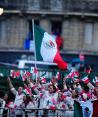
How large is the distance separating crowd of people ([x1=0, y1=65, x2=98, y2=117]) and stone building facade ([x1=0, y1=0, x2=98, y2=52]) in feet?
77.8

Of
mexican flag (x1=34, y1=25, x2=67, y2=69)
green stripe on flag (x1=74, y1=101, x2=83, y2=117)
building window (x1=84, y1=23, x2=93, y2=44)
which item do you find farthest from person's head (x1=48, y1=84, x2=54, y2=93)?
building window (x1=84, y1=23, x2=93, y2=44)

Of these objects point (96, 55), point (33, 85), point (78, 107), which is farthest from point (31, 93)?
point (96, 55)

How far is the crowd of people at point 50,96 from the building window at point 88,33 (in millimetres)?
23961

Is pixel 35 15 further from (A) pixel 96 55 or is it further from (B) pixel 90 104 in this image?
(B) pixel 90 104

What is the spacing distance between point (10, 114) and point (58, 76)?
2.37 metres

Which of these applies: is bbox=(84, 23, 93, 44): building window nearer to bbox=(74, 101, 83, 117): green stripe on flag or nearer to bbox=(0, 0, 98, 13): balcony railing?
bbox=(0, 0, 98, 13): balcony railing

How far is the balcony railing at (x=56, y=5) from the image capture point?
4919 centimetres

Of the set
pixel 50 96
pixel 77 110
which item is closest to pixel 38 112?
pixel 50 96

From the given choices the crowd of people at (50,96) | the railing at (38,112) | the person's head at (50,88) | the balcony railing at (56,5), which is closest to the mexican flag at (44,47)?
the crowd of people at (50,96)

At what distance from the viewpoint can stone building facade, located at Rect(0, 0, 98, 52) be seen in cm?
4916

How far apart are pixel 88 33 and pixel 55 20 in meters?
2.04

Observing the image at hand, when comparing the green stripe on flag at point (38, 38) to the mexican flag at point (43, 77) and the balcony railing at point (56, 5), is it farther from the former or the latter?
the balcony railing at point (56, 5)

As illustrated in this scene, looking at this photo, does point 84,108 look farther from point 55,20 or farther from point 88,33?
point 88,33

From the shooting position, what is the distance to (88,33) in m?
49.6
